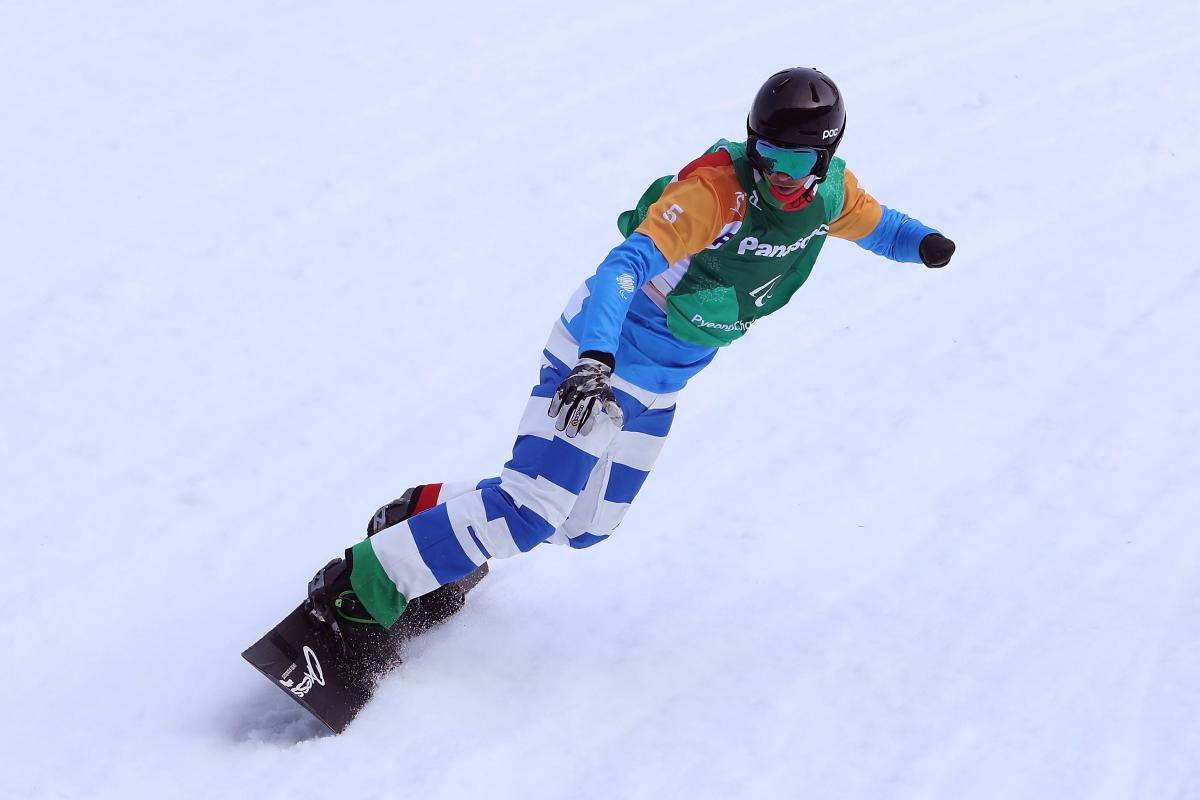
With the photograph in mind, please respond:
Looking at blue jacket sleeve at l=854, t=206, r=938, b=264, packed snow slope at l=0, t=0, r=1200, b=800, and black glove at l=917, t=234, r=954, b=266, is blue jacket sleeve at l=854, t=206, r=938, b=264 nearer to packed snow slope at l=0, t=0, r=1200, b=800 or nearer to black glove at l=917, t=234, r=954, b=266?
black glove at l=917, t=234, r=954, b=266

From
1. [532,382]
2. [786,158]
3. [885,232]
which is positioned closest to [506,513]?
[786,158]

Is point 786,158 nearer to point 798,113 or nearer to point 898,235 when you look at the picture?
point 798,113

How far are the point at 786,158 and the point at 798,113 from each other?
13cm

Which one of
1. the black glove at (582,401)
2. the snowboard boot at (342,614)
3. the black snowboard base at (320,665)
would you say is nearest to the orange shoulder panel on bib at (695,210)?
the black glove at (582,401)

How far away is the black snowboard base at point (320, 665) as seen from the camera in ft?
11.0

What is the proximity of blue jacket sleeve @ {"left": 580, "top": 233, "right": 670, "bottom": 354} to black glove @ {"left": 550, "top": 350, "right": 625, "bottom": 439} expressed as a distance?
0.37ft

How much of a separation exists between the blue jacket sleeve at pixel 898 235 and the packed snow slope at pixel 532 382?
3.88 feet

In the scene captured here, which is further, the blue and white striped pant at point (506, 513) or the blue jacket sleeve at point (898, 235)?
the blue jacket sleeve at point (898, 235)

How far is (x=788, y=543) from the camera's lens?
4562 millimetres

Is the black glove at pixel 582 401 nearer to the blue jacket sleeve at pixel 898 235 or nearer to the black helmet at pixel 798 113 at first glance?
the black helmet at pixel 798 113

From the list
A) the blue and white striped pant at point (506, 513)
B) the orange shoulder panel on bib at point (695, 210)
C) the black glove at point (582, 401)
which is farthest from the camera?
the blue and white striped pant at point (506, 513)

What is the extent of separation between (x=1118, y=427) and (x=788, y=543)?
1695mm

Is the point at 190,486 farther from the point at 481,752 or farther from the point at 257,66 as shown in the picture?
the point at 257,66

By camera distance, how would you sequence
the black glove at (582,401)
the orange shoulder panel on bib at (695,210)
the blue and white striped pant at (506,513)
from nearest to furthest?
1. the black glove at (582,401)
2. the orange shoulder panel on bib at (695,210)
3. the blue and white striped pant at (506,513)
